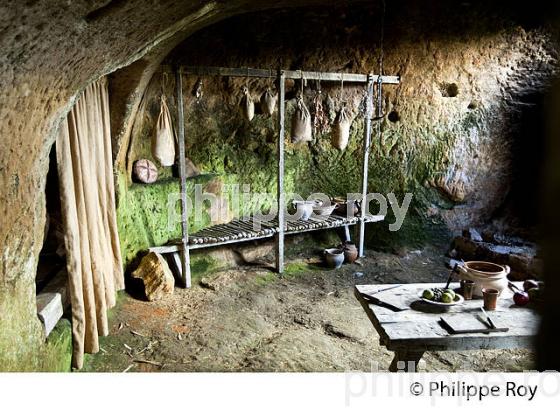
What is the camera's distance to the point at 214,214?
21.5 ft

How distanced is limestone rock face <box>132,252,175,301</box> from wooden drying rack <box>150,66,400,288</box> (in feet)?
0.62

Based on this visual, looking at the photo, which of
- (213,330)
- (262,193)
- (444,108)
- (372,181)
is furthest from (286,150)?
(213,330)

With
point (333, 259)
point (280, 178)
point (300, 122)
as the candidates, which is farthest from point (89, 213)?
point (333, 259)

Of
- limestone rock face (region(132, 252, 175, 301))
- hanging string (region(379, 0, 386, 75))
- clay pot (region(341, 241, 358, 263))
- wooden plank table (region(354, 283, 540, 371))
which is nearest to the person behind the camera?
wooden plank table (region(354, 283, 540, 371))

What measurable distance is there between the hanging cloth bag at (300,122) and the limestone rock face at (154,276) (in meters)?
2.52

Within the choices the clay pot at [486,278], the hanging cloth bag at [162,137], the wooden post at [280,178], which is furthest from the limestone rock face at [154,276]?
the clay pot at [486,278]

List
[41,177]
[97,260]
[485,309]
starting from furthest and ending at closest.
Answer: [97,260] → [485,309] → [41,177]

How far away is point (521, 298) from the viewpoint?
318 cm

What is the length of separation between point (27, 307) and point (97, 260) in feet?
4.26

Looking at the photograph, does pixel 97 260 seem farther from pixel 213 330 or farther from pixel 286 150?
pixel 286 150

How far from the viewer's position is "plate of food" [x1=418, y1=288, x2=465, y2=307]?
3.18 metres

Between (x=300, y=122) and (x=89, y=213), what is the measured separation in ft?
10.1

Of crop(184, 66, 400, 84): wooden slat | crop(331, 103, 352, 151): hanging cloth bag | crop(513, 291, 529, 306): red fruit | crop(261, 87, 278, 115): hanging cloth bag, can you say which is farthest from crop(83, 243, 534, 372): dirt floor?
crop(184, 66, 400, 84): wooden slat

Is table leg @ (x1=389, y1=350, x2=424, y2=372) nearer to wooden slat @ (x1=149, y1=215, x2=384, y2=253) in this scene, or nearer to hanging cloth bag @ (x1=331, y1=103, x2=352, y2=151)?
wooden slat @ (x1=149, y1=215, x2=384, y2=253)
